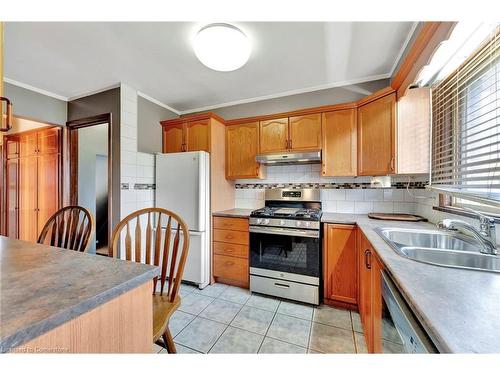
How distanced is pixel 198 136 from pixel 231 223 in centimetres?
115

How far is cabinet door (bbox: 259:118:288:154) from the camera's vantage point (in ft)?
8.02

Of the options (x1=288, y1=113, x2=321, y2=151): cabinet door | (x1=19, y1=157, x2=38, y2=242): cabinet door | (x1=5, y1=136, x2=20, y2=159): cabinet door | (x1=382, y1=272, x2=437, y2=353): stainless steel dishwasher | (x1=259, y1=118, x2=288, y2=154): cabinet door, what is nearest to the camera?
(x1=382, y1=272, x2=437, y2=353): stainless steel dishwasher

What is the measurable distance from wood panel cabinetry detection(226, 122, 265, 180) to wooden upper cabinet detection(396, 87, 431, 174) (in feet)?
4.74

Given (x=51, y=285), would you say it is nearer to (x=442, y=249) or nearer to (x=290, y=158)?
(x=442, y=249)

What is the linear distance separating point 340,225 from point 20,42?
10.3 ft

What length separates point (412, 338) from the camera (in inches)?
25.6

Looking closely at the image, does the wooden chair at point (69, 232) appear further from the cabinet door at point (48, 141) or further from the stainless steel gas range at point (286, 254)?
the cabinet door at point (48, 141)

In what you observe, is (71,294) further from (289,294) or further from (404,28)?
(404,28)

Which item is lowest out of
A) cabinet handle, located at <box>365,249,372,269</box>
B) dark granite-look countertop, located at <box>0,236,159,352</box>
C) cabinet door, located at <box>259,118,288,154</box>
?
cabinet handle, located at <box>365,249,372,269</box>

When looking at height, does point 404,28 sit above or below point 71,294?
above

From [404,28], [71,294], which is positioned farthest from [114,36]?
[404,28]

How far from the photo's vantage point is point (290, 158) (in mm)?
2359

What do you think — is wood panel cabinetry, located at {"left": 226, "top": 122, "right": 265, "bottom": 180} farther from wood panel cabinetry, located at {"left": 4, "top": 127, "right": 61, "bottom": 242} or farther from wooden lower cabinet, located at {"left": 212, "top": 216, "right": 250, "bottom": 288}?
wood panel cabinetry, located at {"left": 4, "top": 127, "right": 61, "bottom": 242}

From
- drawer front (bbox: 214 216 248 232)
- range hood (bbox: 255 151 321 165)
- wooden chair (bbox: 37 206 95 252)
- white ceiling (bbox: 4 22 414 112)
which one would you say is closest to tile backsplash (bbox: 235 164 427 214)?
→ range hood (bbox: 255 151 321 165)
